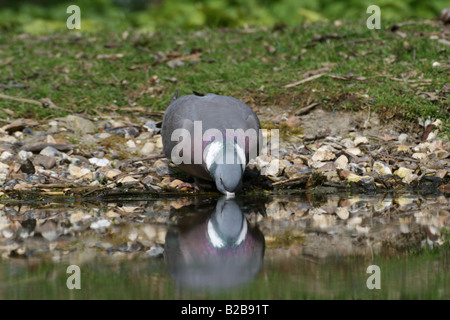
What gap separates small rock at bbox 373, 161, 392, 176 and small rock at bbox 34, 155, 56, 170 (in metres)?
3.03

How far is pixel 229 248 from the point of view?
3.75 meters

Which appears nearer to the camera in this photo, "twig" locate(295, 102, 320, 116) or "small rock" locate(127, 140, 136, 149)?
"small rock" locate(127, 140, 136, 149)

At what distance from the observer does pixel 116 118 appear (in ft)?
23.4

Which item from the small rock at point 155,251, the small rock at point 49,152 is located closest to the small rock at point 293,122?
the small rock at point 49,152

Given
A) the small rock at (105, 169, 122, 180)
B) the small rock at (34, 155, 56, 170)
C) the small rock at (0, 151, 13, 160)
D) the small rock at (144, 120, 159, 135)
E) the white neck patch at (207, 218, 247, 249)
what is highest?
the small rock at (144, 120, 159, 135)

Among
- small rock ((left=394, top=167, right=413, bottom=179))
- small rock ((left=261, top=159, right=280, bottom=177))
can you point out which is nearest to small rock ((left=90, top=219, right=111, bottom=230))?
small rock ((left=261, top=159, right=280, bottom=177))

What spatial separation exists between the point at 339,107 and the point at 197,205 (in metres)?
2.56

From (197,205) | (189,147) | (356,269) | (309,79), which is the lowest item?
(356,269)

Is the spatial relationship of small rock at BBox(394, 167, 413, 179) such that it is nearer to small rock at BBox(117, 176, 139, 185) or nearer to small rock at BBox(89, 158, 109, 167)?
small rock at BBox(117, 176, 139, 185)

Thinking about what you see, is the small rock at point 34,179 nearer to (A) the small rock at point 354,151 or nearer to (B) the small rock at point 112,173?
(B) the small rock at point 112,173

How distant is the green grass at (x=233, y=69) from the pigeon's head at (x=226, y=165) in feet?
7.95

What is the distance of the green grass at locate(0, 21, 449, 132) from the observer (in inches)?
282

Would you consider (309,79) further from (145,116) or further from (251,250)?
(251,250)

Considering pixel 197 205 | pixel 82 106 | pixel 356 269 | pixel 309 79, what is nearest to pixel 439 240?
pixel 356 269
